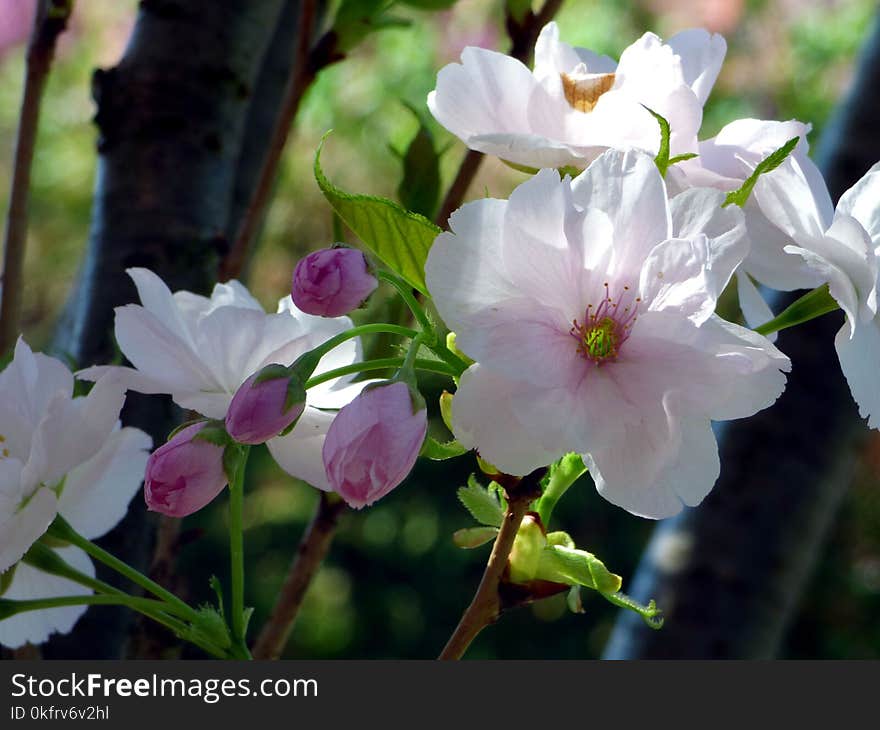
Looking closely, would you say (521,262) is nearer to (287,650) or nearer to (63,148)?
(287,650)

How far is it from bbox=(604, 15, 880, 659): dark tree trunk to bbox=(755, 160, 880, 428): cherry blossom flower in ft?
2.09

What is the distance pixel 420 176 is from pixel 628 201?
0.77 feet

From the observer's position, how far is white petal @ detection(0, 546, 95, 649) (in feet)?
1.55

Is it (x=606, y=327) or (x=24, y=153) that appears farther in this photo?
(x=24, y=153)

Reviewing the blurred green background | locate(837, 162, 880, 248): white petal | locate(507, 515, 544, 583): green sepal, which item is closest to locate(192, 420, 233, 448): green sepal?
locate(507, 515, 544, 583): green sepal

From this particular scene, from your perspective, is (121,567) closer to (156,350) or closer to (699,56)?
(156,350)

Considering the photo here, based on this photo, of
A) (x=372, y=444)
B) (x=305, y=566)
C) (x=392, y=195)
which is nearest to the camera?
(x=372, y=444)

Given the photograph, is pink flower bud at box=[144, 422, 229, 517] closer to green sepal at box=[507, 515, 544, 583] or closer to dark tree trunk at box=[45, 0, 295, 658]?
green sepal at box=[507, 515, 544, 583]

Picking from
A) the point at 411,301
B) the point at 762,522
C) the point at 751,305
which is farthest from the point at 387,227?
the point at 762,522

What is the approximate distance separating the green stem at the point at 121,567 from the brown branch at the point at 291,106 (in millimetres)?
240

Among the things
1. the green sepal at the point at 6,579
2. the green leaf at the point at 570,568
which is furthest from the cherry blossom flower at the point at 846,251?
the green sepal at the point at 6,579

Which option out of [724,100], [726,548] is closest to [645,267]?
[726,548]

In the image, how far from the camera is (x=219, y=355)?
1.33 ft

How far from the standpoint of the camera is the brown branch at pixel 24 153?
0.63 metres
